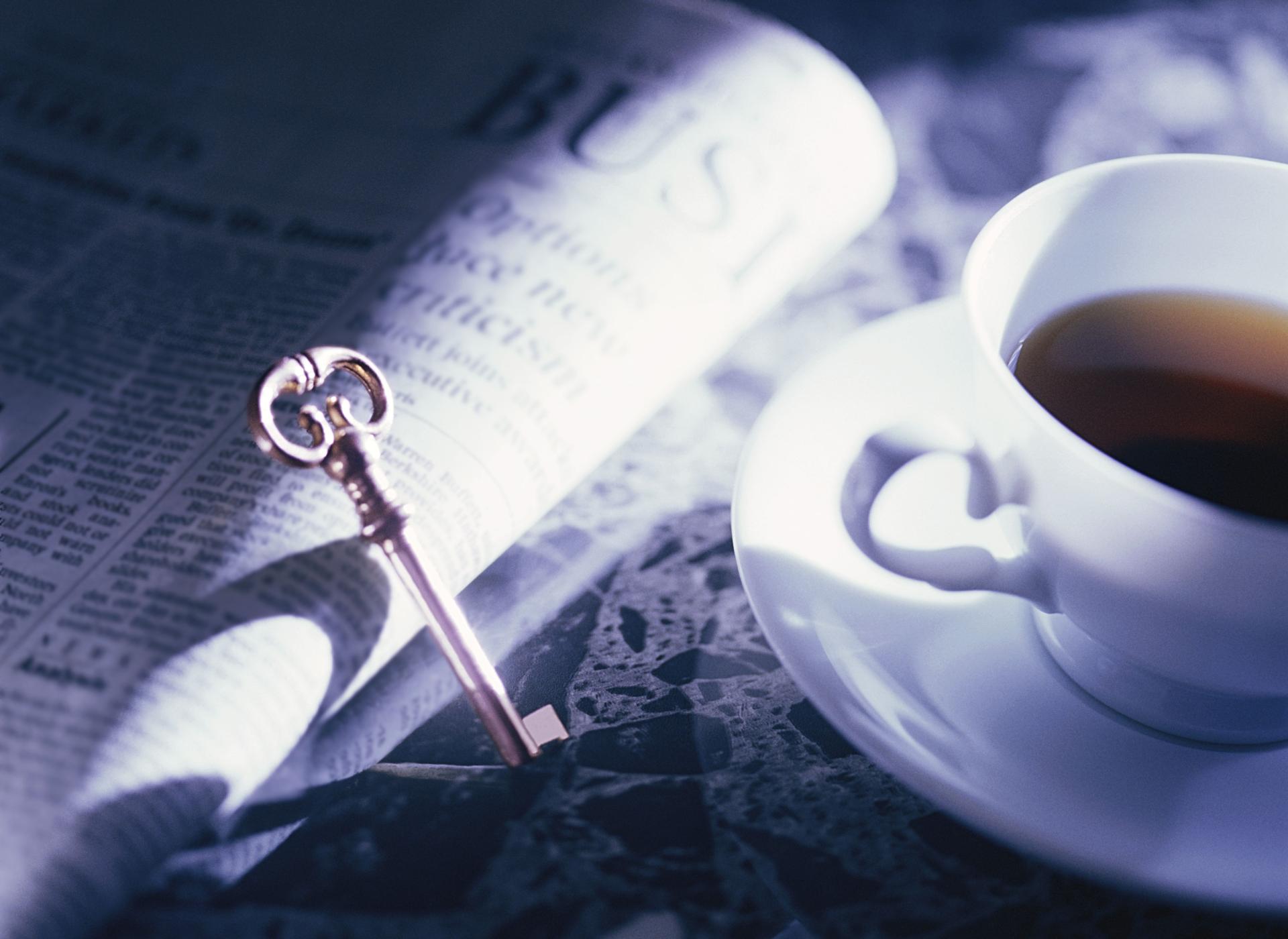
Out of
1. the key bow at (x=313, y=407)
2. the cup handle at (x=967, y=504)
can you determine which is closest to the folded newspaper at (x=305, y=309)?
the key bow at (x=313, y=407)

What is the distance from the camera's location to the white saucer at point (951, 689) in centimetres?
35

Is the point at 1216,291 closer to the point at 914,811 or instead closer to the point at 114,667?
the point at 914,811

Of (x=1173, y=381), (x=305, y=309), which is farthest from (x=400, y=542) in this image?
(x=1173, y=381)

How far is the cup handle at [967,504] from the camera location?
41 centimetres

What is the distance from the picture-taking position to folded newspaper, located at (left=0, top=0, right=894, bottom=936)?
422mm

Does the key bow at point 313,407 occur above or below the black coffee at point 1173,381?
above

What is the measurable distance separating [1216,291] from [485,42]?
0.53 metres

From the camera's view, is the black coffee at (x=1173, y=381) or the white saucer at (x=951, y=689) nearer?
the white saucer at (x=951, y=689)

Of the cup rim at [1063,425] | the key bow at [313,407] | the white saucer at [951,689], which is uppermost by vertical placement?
the key bow at [313,407]

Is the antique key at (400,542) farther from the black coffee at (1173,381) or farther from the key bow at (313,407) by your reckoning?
the black coffee at (1173,381)

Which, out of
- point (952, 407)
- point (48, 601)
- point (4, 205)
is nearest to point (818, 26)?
point (952, 407)

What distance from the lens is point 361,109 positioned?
2.40 ft

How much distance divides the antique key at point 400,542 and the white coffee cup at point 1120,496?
16cm

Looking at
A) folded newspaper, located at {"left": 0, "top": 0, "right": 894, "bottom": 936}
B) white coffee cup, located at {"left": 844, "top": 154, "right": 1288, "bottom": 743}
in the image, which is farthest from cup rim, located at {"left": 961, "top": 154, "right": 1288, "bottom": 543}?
folded newspaper, located at {"left": 0, "top": 0, "right": 894, "bottom": 936}
